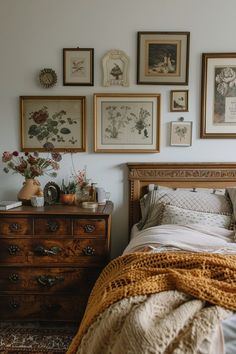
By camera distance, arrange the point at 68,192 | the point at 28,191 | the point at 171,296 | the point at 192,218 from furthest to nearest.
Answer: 1. the point at 68,192
2. the point at 28,191
3. the point at 192,218
4. the point at 171,296

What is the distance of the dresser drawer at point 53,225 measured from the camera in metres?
2.09

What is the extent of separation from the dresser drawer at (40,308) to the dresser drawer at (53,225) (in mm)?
449

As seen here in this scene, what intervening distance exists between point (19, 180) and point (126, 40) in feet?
4.87

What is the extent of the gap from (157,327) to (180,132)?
73.0 inches

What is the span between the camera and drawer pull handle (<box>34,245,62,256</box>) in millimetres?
2080

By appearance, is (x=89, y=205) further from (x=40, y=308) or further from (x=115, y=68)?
(x=115, y=68)

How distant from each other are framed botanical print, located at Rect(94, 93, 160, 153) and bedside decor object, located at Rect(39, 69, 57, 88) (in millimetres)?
372

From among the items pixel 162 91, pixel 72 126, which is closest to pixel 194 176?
pixel 162 91

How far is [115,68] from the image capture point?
2516 mm

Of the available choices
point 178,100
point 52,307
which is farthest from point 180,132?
point 52,307

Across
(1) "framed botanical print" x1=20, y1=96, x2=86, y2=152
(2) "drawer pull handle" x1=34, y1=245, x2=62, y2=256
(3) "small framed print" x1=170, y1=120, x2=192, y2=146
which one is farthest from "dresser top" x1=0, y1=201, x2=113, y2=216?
(3) "small framed print" x1=170, y1=120, x2=192, y2=146

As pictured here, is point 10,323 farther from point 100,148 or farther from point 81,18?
point 81,18

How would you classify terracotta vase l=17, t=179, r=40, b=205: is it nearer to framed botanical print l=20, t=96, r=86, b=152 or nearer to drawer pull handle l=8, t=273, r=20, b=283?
framed botanical print l=20, t=96, r=86, b=152

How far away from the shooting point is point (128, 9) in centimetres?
249
